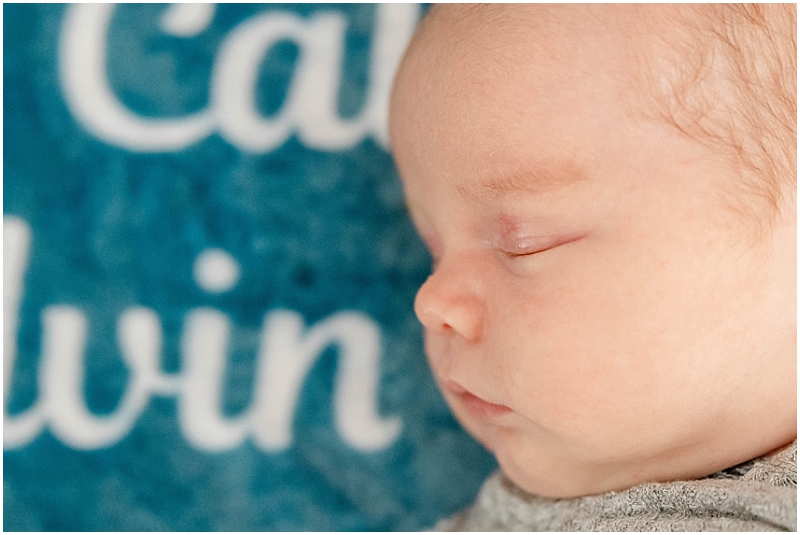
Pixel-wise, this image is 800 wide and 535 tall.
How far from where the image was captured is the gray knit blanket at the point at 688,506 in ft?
1.84

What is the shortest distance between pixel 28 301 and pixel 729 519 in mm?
776

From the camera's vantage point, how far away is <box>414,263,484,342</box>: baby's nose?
64 centimetres

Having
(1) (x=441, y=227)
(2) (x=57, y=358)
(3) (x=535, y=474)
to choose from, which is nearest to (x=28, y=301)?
(2) (x=57, y=358)

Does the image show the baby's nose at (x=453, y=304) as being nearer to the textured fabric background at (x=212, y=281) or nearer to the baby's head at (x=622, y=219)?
the baby's head at (x=622, y=219)

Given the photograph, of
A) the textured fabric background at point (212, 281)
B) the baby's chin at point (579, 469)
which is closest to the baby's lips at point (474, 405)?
the baby's chin at point (579, 469)

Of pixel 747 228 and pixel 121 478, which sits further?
pixel 121 478

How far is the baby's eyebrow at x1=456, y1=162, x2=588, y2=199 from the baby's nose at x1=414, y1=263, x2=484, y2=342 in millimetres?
84

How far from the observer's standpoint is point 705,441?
2.06 feet

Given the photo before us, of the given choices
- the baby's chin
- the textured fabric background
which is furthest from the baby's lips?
the textured fabric background

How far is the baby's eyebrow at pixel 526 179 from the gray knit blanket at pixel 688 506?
29 cm

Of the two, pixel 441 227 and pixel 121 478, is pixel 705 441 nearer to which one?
pixel 441 227

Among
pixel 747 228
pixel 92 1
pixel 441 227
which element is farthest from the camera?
pixel 92 1

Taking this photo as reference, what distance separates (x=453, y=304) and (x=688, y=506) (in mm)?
274

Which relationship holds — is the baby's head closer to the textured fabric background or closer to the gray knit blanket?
the gray knit blanket
